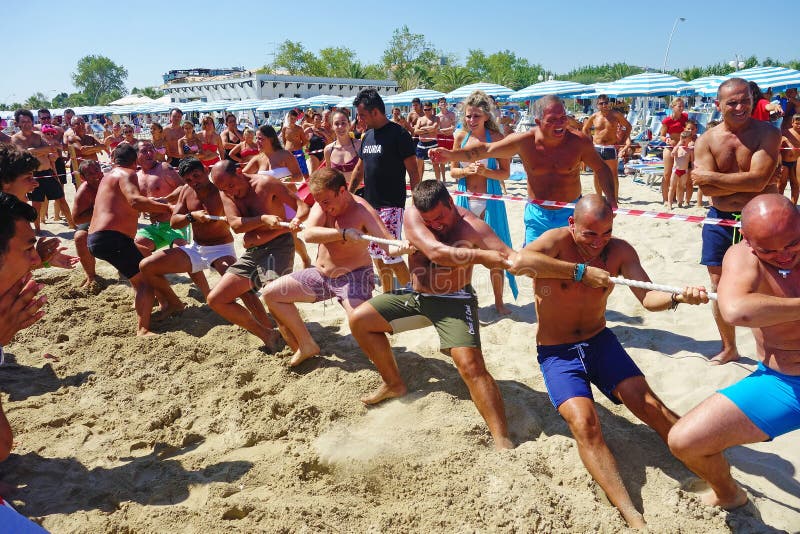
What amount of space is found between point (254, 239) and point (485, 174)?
2.12 meters

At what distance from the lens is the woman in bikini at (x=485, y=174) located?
16.6 feet

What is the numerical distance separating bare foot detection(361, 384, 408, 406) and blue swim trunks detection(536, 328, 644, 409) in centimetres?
100

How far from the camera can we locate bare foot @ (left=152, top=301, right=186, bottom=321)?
529cm

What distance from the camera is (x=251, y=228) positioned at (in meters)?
4.59

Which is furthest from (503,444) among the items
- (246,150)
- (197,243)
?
(246,150)

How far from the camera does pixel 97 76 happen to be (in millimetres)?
127188

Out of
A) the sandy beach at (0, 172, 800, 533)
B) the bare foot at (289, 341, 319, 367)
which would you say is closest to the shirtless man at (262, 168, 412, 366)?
the bare foot at (289, 341, 319, 367)

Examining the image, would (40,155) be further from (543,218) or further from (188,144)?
(543,218)

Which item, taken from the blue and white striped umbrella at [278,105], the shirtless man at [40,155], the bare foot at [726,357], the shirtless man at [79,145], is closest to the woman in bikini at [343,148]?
the bare foot at [726,357]

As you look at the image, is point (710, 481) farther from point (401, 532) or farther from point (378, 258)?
point (378, 258)

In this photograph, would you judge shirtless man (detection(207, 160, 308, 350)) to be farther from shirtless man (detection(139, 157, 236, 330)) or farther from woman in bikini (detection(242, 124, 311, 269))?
woman in bikini (detection(242, 124, 311, 269))

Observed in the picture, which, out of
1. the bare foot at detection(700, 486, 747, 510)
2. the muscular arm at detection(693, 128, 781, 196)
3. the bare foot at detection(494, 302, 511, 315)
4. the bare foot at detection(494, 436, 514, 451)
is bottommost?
the bare foot at detection(700, 486, 747, 510)

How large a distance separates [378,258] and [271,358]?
1.35 m

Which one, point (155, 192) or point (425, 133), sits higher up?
point (425, 133)
